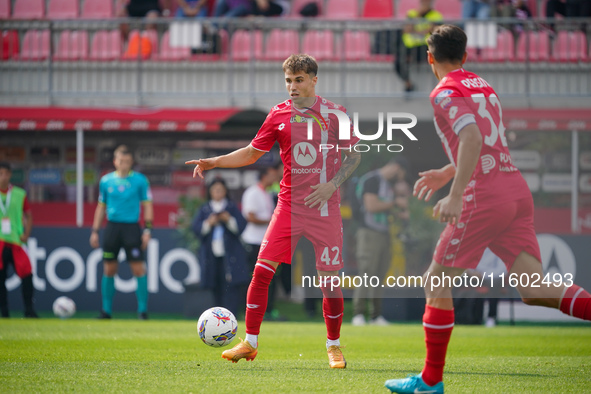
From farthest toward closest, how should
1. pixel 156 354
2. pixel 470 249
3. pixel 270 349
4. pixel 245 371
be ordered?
pixel 270 349 → pixel 156 354 → pixel 245 371 → pixel 470 249

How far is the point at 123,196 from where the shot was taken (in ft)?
39.0

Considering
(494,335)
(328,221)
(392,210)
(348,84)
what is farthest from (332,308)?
(348,84)

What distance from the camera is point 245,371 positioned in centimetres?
594

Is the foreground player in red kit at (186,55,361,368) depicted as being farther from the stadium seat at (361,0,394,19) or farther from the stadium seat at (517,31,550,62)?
the stadium seat at (361,0,394,19)

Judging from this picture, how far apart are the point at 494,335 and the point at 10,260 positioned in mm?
7106

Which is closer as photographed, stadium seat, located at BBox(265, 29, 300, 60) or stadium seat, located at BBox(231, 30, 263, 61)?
stadium seat, located at BBox(265, 29, 300, 60)

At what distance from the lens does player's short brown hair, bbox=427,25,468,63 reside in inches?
197

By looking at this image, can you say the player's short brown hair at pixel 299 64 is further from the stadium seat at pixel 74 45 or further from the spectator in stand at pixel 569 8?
the stadium seat at pixel 74 45

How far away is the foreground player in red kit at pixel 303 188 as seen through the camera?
6.16m

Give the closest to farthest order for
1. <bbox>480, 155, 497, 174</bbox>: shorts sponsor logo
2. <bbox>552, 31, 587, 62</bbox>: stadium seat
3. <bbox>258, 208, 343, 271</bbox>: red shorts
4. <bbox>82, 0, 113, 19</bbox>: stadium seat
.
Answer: <bbox>480, 155, 497, 174</bbox>: shorts sponsor logo
<bbox>258, 208, 343, 271</bbox>: red shorts
<bbox>552, 31, 587, 62</bbox>: stadium seat
<bbox>82, 0, 113, 19</bbox>: stadium seat

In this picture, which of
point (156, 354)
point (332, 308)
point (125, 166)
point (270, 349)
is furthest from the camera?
point (125, 166)

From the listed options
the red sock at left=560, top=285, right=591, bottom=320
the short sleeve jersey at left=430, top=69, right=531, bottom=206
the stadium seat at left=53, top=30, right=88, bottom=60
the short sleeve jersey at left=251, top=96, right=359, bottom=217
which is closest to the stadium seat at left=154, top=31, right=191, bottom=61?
the stadium seat at left=53, top=30, right=88, bottom=60

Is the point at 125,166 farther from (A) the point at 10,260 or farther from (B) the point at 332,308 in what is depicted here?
(B) the point at 332,308

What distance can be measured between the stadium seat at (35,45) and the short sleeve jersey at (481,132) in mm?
12878
